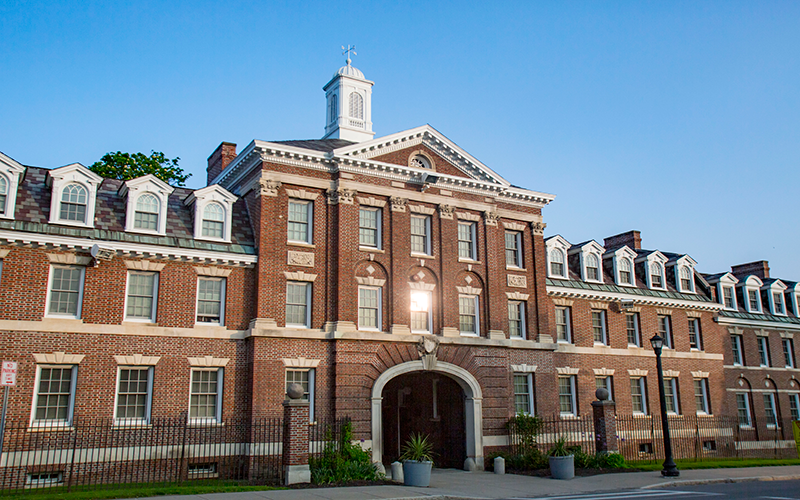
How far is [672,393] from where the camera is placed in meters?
37.5

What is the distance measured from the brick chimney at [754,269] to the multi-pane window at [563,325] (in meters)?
21.3

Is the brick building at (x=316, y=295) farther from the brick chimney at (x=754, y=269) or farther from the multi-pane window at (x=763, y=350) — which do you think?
the brick chimney at (x=754, y=269)

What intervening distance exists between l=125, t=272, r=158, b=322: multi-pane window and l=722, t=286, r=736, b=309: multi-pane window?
33967 millimetres

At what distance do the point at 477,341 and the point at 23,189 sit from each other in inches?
725

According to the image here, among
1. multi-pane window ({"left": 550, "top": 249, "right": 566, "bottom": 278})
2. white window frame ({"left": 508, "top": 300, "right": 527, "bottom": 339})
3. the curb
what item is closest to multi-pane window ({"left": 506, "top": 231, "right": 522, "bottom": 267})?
white window frame ({"left": 508, "top": 300, "right": 527, "bottom": 339})

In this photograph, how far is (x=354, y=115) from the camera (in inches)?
1371

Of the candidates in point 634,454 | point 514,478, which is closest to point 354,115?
point 514,478

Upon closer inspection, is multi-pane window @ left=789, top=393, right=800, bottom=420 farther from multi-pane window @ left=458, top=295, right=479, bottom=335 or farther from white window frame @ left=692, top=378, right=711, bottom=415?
multi-pane window @ left=458, top=295, right=479, bottom=335

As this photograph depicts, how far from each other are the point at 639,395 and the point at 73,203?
2866 cm

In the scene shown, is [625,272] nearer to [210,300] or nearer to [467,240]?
[467,240]

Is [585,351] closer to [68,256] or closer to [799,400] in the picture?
[799,400]

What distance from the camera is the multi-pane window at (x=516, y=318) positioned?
31625 mm

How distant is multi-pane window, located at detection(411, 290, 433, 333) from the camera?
2872 centimetres

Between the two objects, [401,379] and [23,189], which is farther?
[401,379]
